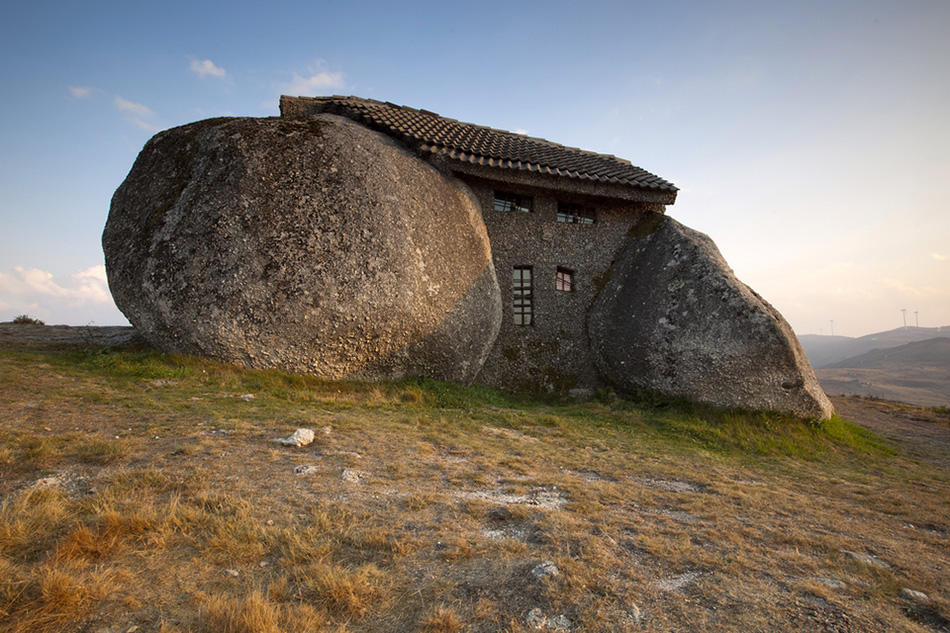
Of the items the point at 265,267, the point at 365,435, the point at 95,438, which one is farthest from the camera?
the point at 265,267

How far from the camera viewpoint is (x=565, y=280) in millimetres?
13156

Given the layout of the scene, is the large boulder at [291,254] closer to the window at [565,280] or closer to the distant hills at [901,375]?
the window at [565,280]

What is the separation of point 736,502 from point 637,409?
17.5 ft

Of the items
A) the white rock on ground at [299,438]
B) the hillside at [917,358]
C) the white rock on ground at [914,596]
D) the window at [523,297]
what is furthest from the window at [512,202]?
the hillside at [917,358]

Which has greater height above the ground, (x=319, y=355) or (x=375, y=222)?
(x=375, y=222)

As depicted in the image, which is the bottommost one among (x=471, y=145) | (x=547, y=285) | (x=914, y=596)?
(x=914, y=596)

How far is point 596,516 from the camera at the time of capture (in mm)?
4367

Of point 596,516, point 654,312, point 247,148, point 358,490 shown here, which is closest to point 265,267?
point 247,148

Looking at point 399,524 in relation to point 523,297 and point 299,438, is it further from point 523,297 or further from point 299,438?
point 523,297

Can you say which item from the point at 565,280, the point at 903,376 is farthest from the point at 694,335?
the point at 903,376

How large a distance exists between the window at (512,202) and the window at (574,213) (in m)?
0.91

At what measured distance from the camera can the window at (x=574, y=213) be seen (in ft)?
44.3

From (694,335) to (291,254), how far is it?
8882 mm

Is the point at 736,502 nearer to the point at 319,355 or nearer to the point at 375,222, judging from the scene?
the point at 319,355
